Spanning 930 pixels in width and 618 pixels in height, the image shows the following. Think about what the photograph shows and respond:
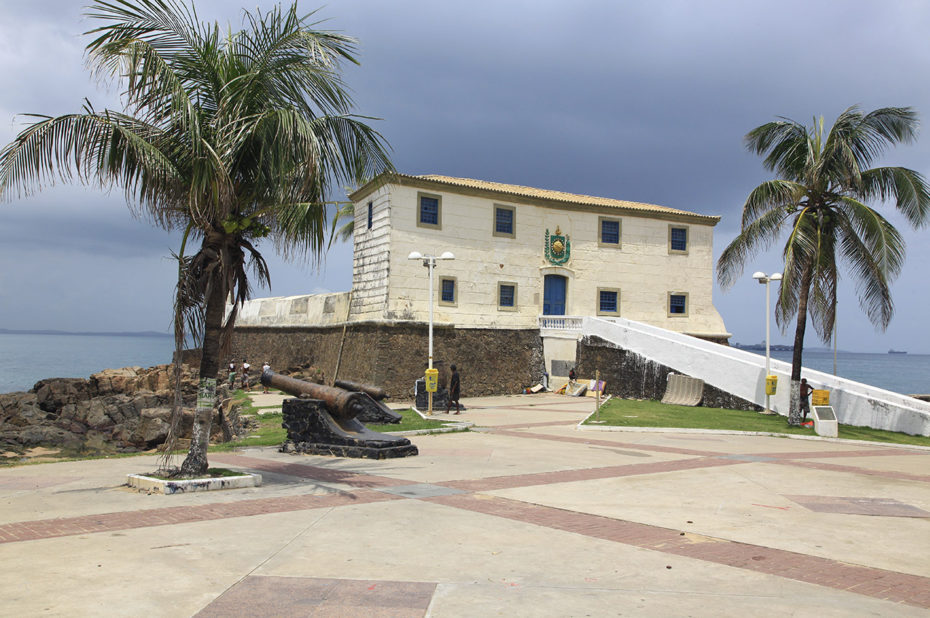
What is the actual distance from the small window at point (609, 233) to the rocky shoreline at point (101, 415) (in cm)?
1758

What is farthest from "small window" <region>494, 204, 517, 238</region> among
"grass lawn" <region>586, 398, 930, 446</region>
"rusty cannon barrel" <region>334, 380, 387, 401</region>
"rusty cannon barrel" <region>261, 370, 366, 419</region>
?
"rusty cannon barrel" <region>261, 370, 366, 419</region>

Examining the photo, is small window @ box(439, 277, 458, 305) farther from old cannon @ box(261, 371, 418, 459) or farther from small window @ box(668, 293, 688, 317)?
old cannon @ box(261, 371, 418, 459)

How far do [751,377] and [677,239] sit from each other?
12067 millimetres

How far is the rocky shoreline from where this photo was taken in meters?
18.6

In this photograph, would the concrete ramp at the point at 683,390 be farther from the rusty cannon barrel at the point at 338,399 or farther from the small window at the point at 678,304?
the rusty cannon barrel at the point at 338,399

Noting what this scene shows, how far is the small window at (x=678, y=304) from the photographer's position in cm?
3353

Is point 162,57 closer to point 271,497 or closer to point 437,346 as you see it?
point 271,497

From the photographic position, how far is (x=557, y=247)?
31375 mm

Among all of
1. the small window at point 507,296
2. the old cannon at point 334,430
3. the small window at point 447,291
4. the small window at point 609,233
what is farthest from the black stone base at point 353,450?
the small window at point 609,233

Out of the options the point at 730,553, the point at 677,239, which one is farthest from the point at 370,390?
the point at 677,239

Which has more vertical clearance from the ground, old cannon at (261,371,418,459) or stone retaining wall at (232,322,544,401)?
stone retaining wall at (232,322,544,401)

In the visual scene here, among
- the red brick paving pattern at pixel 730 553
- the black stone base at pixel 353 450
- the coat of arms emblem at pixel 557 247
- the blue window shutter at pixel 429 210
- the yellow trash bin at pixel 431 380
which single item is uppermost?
the blue window shutter at pixel 429 210

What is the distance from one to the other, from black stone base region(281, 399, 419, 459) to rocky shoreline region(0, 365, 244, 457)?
19.2 ft

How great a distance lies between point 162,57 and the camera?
9.05 metres
